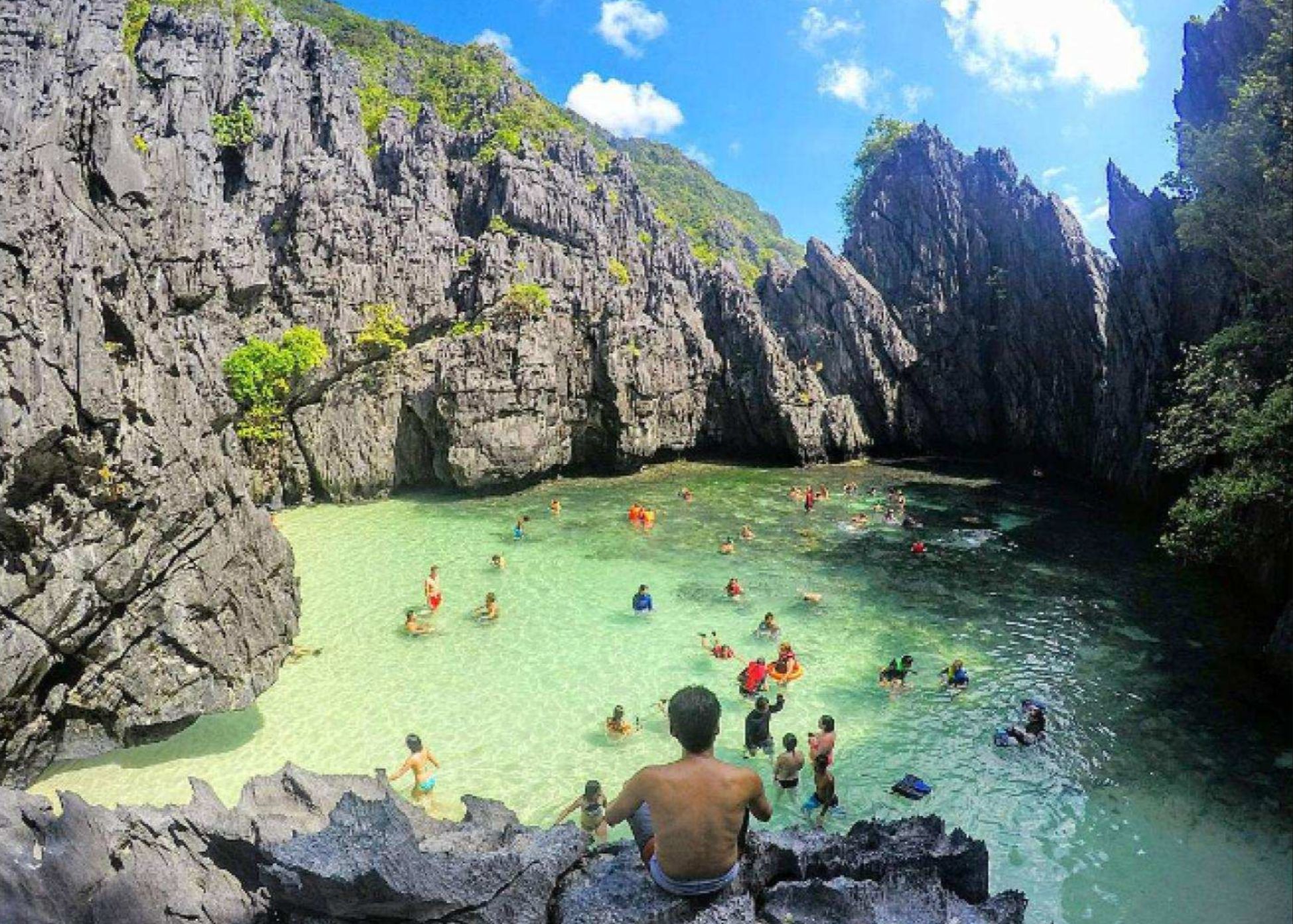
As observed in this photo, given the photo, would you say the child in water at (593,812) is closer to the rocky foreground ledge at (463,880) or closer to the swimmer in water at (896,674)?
the rocky foreground ledge at (463,880)

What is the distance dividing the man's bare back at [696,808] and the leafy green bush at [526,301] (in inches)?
1358

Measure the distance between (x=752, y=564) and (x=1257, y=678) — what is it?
1331 centimetres

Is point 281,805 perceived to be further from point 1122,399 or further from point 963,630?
point 1122,399

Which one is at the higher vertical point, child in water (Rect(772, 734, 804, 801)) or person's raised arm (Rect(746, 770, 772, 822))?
person's raised arm (Rect(746, 770, 772, 822))

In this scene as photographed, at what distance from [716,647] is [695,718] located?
45.4ft

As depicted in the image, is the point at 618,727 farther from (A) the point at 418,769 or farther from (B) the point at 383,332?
(B) the point at 383,332

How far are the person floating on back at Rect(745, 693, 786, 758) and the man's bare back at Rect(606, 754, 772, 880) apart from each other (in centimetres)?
944

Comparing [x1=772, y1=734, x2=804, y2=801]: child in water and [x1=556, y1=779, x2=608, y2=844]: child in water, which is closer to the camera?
[x1=556, y1=779, x2=608, y2=844]: child in water

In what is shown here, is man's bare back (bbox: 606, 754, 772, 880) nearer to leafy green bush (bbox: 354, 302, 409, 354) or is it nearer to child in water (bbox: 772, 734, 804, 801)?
child in water (bbox: 772, 734, 804, 801)

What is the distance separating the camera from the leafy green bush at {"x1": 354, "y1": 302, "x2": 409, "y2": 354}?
3534 centimetres

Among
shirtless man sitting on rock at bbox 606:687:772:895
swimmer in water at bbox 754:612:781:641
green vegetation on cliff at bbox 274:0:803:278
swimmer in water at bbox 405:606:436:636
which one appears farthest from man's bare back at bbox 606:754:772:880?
green vegetation on cliff at bbox 274:0:803:278

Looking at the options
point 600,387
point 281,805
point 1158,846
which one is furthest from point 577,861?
point 600,387

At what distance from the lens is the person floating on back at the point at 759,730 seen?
44.8 feet

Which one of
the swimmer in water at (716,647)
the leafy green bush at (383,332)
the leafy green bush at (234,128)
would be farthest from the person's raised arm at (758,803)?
the leafy green bush at (234,128)
